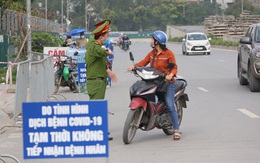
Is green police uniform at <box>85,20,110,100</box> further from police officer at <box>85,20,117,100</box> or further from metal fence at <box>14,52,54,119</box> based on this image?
metal fence at <box>14,52,54,119</box>

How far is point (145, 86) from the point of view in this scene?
36.7ft

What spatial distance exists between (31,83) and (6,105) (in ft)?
11.8

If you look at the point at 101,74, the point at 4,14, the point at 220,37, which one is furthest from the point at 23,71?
the point at 220,37

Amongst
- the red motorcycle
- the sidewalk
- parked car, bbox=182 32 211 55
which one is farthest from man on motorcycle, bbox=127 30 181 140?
parked car, bbox=182 32 211 55

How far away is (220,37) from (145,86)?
255 ft

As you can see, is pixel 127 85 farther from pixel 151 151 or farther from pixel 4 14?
pixel 151 151

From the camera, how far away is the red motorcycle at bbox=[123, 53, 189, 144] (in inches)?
435

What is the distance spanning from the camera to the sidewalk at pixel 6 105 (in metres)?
15.1

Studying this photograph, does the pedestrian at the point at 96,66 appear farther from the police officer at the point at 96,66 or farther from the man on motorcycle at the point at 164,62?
the man on motorcycle at the point at 164,62

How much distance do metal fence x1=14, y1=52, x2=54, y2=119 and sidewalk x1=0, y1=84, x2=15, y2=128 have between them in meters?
0.64

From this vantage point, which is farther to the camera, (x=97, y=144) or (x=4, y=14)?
(x=4, y=14)

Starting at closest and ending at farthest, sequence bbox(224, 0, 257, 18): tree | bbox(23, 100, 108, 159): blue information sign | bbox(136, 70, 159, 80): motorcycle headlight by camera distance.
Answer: bbox(23, 100, 108, 159): blue information sign < bbox(136, 70, 159, 80): motorcycle headlight < bbox(224, 0, 257, 18): tree

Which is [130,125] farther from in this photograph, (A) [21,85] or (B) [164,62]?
(A) [21,85]

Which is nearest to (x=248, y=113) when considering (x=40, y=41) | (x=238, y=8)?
(x=40, y=41)
